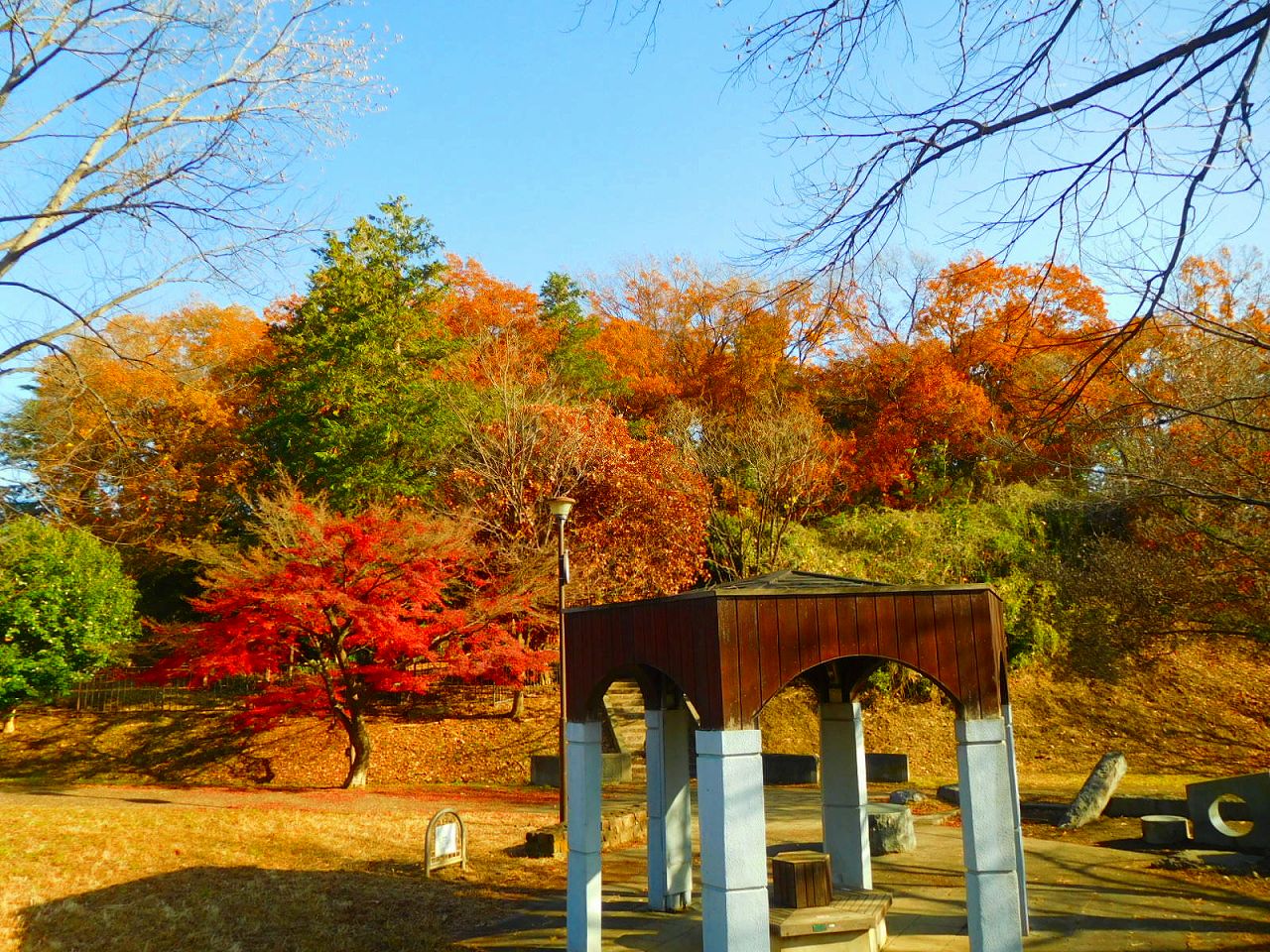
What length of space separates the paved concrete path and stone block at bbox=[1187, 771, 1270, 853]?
104 cm

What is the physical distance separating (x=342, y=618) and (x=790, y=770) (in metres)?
9.45

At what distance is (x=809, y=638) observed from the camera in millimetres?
6359

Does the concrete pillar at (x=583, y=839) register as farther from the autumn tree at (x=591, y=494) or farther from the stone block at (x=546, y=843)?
the autumn tree at (x=591, y=494)

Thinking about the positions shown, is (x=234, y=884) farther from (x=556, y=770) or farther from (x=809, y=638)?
(x=556, y=770)

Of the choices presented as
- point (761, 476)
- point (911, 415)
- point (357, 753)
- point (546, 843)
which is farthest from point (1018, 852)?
A: point (911, 415)

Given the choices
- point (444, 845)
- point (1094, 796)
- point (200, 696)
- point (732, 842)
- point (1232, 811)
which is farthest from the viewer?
point (200, 696)

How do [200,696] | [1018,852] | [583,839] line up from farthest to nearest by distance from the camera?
[200,696] < [1018,852] < [583,839]

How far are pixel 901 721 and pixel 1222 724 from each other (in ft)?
22.2

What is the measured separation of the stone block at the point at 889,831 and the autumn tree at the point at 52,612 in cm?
1751

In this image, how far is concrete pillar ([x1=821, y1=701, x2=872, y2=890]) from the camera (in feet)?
29.0

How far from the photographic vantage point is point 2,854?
991cm

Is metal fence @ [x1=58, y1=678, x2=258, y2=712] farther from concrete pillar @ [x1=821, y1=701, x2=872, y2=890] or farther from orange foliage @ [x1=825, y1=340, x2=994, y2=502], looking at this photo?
concrete pillar @ [x1=821, y1=701, x2=872, y2=890]

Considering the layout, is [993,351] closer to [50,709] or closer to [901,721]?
[901,721]

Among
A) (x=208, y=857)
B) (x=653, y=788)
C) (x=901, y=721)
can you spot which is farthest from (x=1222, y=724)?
(x=208, y=857)
